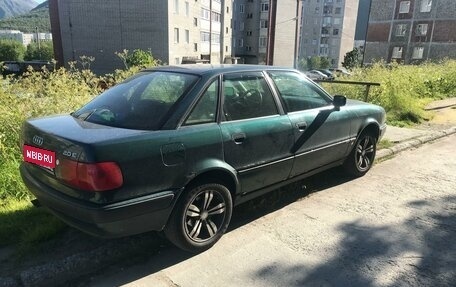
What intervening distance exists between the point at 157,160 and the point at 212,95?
86 cm

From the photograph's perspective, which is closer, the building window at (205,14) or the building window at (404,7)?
the building window at (205,14)

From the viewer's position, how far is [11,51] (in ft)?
198

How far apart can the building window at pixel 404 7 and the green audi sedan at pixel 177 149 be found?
178 feet

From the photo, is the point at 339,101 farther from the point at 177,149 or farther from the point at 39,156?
the point at 39,156

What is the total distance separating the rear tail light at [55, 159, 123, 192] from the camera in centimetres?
260

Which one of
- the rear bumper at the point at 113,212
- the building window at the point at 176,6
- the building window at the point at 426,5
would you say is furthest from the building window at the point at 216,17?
the rear bumper at the point at 113,212

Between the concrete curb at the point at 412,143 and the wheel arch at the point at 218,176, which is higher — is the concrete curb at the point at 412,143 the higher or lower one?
the lower one

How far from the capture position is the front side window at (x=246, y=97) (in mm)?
3523

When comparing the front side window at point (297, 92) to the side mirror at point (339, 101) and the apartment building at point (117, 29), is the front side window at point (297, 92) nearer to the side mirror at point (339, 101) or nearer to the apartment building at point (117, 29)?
the side mirror at point (339, 101)

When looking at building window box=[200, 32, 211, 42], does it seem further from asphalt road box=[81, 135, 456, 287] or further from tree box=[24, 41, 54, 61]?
asphalt road box=[81, 135, 456, 287]

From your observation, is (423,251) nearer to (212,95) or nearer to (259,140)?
(259,140)

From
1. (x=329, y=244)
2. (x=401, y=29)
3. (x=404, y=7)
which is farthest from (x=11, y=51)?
(x=329, y=244)

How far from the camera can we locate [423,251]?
11.4ft

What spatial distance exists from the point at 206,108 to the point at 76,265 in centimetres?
167
